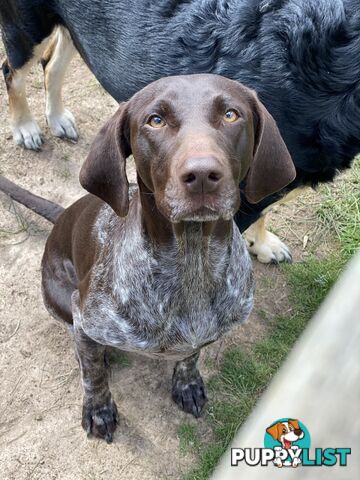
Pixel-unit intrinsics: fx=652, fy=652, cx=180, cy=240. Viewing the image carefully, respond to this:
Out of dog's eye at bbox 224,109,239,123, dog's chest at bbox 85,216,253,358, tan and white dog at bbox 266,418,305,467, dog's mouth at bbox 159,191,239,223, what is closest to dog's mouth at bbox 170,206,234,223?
dog's mouth at bbox 159,191,239,223

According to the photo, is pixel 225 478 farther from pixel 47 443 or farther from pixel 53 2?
pixel 53 2

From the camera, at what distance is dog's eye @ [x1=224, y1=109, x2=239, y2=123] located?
2.73 metres

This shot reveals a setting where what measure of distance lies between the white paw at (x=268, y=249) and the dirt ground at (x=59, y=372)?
0.08 meters

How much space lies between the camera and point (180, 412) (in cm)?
432

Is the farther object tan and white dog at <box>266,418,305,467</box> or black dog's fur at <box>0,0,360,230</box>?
black dog's fur at <box>0,0,360,230</box>

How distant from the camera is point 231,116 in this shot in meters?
2.75

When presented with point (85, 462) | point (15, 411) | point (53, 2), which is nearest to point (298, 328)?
point (85, 462)

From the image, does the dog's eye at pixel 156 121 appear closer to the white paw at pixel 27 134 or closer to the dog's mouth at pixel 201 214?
the dog's mouth at pixel 201 214

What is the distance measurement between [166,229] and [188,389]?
61.3 inches

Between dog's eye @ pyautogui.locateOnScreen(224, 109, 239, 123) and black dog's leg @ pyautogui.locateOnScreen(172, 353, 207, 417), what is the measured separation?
197cm

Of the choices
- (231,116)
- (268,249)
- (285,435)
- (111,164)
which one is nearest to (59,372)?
(268,249)

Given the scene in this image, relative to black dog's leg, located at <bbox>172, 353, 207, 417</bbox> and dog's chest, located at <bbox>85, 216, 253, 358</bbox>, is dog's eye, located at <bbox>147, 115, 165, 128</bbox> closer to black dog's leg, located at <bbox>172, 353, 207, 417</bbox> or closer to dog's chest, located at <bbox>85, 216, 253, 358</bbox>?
dog's chest, located at <bbox>85, 216, 253, 358</bbox>

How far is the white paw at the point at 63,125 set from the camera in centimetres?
561

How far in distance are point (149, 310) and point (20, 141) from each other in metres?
2.78
